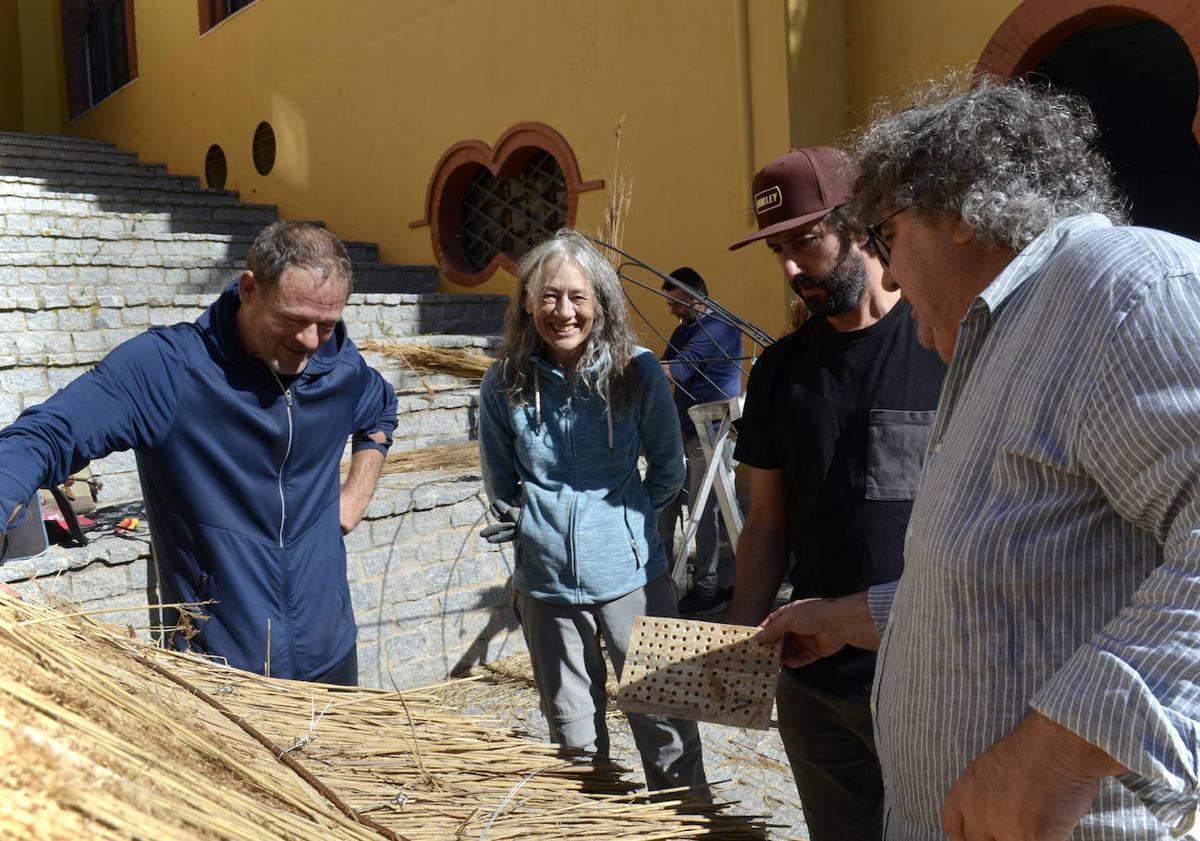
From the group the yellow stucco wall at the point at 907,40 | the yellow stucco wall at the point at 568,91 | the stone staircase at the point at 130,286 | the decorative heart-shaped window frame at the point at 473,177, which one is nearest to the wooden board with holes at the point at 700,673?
the stone staircase at the point at 130,286

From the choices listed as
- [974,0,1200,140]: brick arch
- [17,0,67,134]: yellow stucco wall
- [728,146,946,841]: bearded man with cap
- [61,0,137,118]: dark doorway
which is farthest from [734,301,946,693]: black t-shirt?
[17,0,67,134]: yellow stucco wall

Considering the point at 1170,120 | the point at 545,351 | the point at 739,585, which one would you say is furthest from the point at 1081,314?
the point at 1170,120

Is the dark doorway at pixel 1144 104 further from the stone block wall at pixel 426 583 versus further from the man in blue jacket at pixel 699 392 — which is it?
the stone block wall at pixel 426 583

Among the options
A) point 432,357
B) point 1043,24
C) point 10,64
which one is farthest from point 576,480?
point 10,64

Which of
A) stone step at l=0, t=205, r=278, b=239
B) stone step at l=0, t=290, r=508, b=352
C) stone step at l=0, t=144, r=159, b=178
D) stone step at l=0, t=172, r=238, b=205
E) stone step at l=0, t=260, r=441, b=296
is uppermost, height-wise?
stone step at l=0, t=144, r=159, b=178

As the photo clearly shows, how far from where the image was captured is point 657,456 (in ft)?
9.21

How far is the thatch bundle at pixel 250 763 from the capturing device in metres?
0.72

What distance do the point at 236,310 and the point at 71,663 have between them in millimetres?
1427

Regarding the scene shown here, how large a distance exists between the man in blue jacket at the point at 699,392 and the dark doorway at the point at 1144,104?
2.55 meters

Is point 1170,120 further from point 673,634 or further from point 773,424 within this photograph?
point 673,634

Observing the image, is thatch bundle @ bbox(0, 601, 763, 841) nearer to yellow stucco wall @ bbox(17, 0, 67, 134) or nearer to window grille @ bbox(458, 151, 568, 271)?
window grille @ bbox(458, 151, 568, 271)

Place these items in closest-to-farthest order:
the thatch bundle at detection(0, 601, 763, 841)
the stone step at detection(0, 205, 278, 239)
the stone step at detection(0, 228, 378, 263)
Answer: the thatch bundle at detection(0, 601, 763, 841)
the stone step at detection(0, 228, 378, 263)
the stone step at detection(0, 205, 278, 239)

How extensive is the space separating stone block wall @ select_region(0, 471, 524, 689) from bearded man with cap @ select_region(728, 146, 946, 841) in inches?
96.9

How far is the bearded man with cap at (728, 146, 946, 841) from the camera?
186 cm
